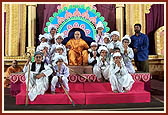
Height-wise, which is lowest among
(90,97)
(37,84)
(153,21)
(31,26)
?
(90,97)

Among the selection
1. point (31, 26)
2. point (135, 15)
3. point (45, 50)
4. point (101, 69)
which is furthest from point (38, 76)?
point (135, 15)

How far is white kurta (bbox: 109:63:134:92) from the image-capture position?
148 inches

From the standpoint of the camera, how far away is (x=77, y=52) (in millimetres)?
4879

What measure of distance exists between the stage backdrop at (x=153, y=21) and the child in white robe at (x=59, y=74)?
11.5 ft

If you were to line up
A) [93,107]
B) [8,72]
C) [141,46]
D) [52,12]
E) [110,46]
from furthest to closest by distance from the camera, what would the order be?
[52,12]
[8,72]
[141,46]
[110,46]
[93,107]

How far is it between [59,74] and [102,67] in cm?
87

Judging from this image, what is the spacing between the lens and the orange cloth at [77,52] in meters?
4.78

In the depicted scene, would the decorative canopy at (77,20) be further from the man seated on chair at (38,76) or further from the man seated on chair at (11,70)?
the man seated on chair at (38,76)

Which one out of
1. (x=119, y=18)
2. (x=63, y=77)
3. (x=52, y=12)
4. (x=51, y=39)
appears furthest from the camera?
(x=119, y=18)

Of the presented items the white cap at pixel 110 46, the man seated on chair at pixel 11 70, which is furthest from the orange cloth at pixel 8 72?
the white cap at pixel 110 46

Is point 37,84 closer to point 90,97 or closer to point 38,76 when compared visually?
point 38,76

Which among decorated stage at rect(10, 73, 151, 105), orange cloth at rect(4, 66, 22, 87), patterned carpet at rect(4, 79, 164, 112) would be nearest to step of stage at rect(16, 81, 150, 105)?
decorated stage at rect(10, 73, 151, 105)

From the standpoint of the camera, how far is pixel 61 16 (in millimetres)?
6223

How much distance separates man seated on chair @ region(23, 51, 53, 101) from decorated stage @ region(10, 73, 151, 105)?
4.7 inches
